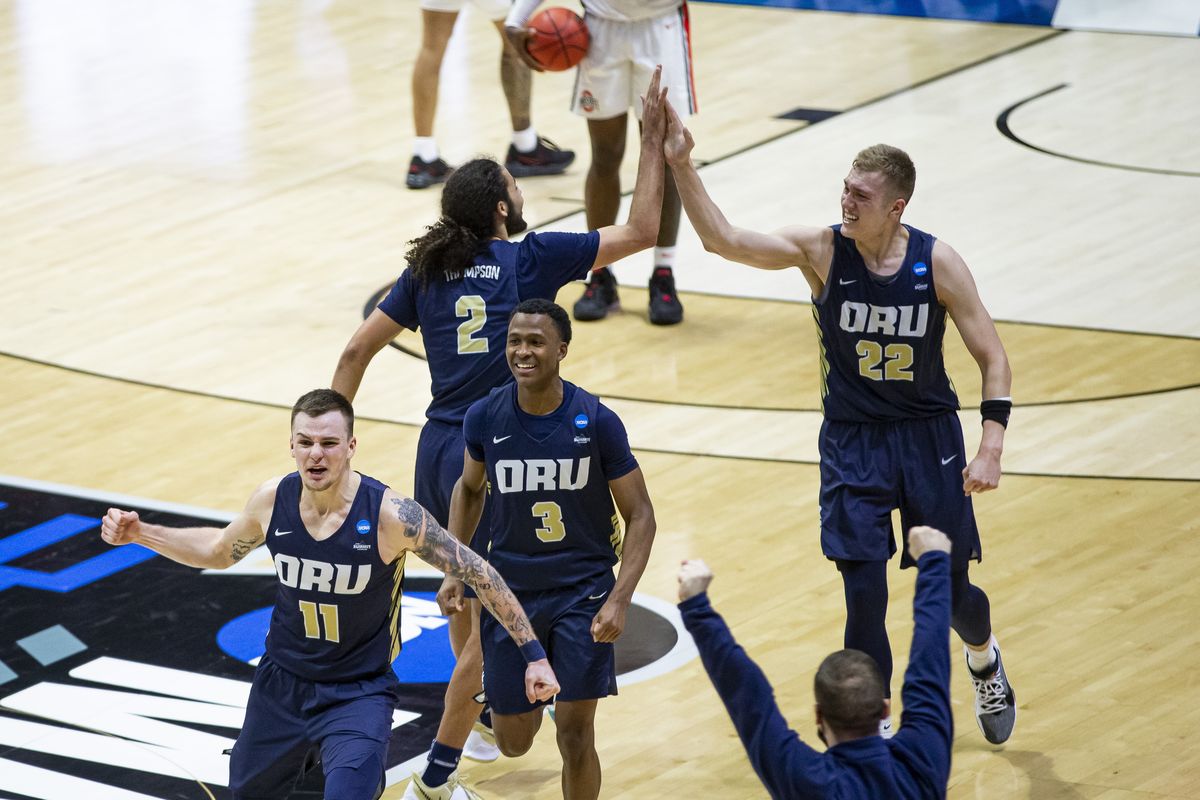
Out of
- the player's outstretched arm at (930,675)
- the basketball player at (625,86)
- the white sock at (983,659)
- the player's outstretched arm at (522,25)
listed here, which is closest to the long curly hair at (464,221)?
the white sock at (983,659)

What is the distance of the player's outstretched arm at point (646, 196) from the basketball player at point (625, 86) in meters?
4.63

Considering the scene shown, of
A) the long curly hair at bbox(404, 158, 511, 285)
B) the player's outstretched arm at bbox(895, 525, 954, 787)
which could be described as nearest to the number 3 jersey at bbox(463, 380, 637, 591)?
the long curly hair at bbox(404, 158, 511, 285)

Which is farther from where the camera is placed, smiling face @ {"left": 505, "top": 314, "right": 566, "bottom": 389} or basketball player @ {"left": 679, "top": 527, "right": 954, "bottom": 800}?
smiling face @ {"left": 505, "top": 314, "right": 566, "bottom": 389}

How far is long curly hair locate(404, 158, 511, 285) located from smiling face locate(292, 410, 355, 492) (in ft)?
3.25

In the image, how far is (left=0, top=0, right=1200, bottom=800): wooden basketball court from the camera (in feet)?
24.6

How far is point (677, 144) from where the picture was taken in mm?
6523

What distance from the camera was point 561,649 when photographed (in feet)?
20.1

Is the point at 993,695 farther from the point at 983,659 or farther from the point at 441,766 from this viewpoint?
the point at 441,766

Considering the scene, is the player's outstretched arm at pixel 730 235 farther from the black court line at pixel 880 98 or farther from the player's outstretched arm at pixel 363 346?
the black court line at pixel 880 98

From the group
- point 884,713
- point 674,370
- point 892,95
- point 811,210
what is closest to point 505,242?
point 884,713

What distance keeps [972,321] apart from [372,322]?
1.97m

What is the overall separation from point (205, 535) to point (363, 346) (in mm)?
963

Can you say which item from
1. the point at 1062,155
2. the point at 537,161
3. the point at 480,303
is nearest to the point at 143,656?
the point at 480,303

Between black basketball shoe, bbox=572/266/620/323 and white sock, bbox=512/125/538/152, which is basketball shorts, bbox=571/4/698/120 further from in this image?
white sock, bbox=512/125/538/152
